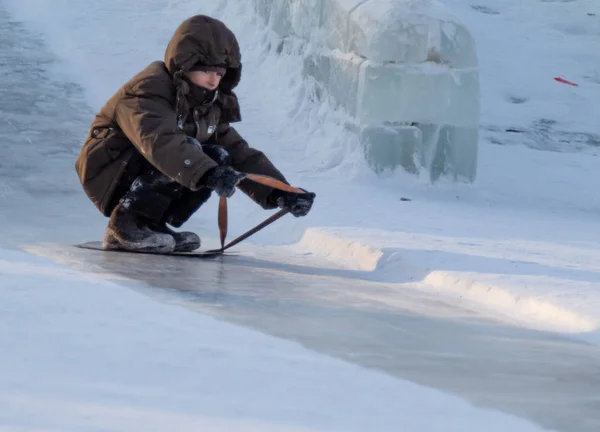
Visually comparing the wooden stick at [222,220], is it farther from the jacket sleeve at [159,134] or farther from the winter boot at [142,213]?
the jacket sleeve at [159,134]

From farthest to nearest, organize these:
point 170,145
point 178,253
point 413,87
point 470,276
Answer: point 413,87
point 178,253
point 170,145
point 470,276

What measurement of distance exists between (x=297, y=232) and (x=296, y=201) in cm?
62

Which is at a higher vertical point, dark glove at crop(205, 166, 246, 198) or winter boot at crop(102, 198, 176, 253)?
dark glove at crop(205, 166, 246, 198)

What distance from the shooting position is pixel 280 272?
4.81m

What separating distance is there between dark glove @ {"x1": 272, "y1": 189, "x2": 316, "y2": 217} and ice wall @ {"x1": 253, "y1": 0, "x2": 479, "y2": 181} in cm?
166

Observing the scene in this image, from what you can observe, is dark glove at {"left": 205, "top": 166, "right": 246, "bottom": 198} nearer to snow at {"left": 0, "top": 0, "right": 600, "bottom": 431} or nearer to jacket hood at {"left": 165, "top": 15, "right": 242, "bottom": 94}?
jacket hood at {"left": 165, "top": 15, "right": 242, "bottom": 94}

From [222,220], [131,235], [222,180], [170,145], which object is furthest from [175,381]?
[222,220]

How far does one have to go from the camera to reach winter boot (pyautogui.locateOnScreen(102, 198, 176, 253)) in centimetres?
500

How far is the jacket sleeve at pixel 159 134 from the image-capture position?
4.62 meters

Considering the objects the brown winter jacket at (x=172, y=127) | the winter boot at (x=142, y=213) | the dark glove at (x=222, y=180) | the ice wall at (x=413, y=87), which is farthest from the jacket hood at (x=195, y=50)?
the ice wall at (x=413, y=87)

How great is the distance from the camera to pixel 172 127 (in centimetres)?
473

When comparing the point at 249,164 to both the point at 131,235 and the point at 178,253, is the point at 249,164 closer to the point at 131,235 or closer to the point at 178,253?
the point at 178,253

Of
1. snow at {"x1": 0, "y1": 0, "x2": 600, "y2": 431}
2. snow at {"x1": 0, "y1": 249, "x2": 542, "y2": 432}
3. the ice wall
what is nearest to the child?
snow at {"x1": 0, "y1": 0, "x2": 600, "y2": 431}

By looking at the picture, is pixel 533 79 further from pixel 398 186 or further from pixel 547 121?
pixel 398 186
